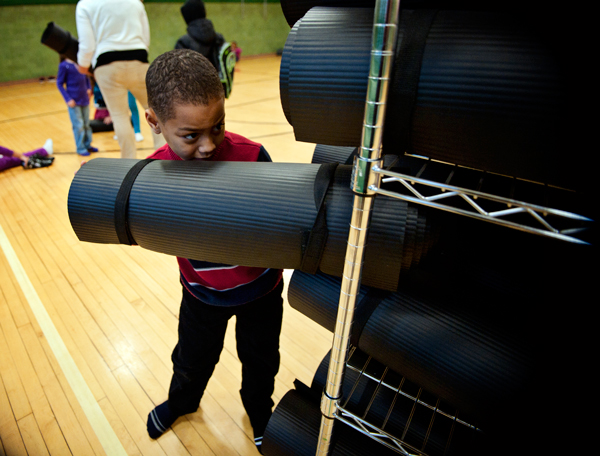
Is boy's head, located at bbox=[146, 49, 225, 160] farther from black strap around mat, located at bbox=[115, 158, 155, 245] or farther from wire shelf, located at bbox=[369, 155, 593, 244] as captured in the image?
wire shelf, located at bbox=[369, 155, 593, 244]

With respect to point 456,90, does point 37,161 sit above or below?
below

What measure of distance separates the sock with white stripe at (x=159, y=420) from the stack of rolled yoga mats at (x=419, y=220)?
714 millimetres

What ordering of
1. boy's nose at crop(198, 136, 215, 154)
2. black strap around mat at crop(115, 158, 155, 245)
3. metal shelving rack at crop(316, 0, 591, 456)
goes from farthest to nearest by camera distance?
boy's nose at crop(198, 136, 215, 154), black strap around mat at crop(115, 158, 155, 245), metal shelving rack at crop(316, 0, 591, 456)

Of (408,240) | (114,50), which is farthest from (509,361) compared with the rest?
(114,50)

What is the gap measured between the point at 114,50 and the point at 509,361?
2.84 m

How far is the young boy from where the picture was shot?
0.73 m

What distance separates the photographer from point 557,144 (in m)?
0.40

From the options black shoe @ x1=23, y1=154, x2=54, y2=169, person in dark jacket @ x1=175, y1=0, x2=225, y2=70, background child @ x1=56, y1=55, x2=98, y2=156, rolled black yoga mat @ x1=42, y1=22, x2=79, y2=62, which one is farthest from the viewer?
background child @ x1=56, y1=55, x2=98, y2=156

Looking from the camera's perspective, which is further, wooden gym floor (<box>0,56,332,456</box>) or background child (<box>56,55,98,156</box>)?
background child (<box>56,55,98,156</box>)

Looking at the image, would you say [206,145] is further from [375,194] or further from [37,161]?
[37,161]

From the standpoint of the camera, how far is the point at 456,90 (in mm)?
432

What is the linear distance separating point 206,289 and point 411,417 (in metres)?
0.56

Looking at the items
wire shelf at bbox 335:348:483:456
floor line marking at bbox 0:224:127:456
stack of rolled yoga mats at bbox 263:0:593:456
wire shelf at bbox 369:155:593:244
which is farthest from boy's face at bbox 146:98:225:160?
floor line marking at bbox 0:224:127:456

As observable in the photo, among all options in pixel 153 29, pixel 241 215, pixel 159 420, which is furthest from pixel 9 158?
pixel 153 29
